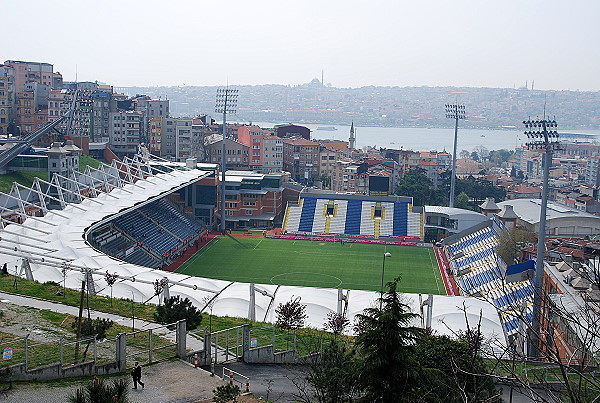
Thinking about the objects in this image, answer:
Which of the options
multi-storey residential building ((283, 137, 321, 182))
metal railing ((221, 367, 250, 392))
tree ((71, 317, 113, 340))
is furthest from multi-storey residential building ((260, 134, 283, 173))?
metal railing ((221, 367, 250, 392))

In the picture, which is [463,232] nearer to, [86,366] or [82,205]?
[82,205]

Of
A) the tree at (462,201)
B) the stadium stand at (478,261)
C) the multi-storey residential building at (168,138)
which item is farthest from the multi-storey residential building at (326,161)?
the stadium stand at (478,261)

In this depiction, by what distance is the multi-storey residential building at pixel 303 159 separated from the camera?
190 ft

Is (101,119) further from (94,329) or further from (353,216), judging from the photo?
(94,329)

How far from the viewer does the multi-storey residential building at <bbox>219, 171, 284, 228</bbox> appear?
41.2 meters

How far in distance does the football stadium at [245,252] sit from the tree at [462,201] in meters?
10.7

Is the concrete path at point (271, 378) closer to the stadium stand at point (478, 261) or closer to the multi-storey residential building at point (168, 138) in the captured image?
the stadium stand at point (478, 261)

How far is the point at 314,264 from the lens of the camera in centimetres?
3244

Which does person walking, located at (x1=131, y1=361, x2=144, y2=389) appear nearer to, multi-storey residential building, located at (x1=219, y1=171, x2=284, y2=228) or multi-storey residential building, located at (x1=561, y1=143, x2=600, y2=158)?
multi-storey residential building, located at (x1=219, y1=171, x2=284, y2=228)

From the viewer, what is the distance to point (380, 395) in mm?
8453

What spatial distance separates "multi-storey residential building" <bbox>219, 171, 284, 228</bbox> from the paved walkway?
30051mm

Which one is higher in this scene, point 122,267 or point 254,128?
point 254,128

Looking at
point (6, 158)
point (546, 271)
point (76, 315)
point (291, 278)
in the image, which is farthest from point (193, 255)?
point (76, 315)

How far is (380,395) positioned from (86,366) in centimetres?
454
